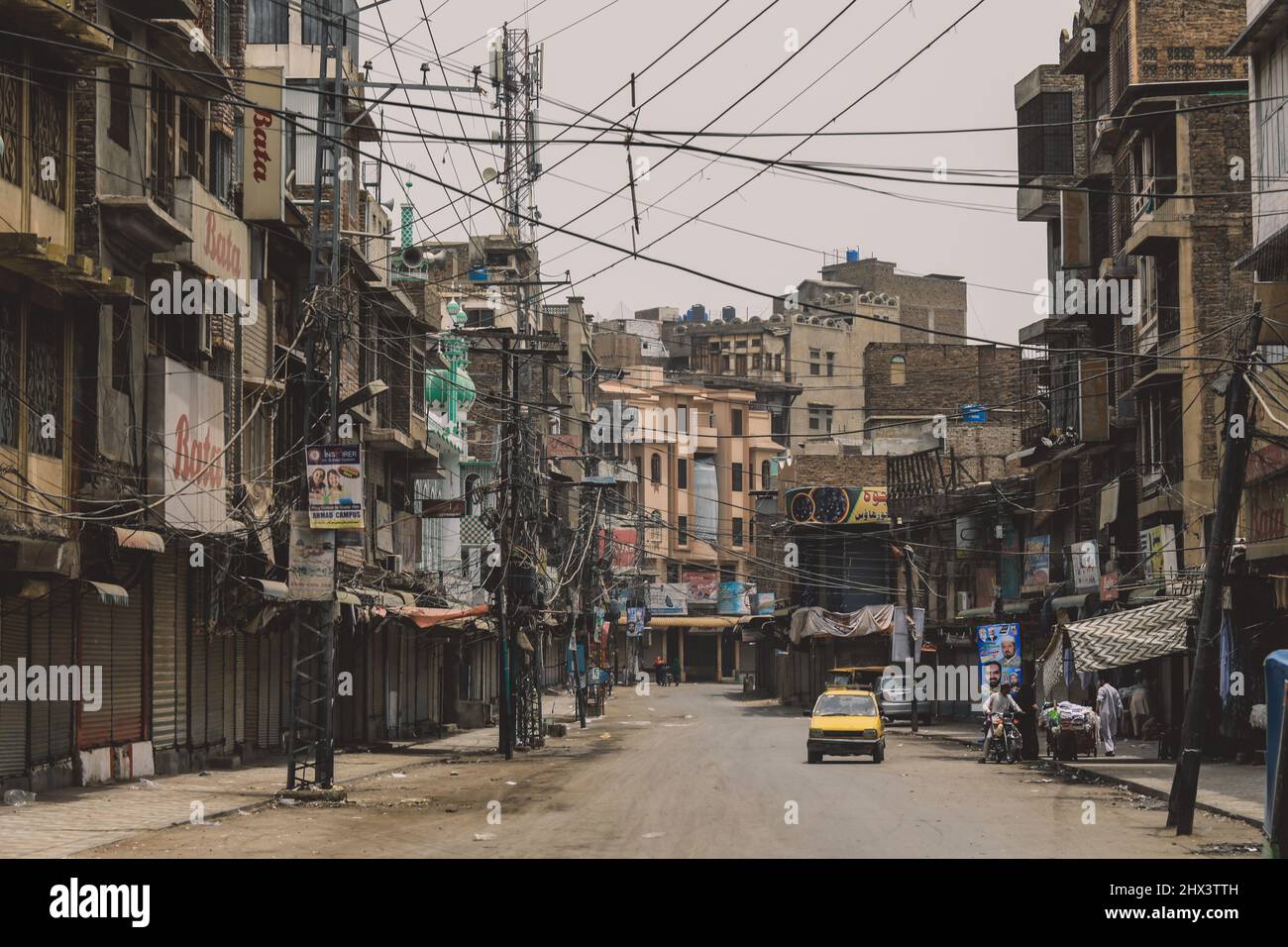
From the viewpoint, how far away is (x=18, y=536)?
22.2m

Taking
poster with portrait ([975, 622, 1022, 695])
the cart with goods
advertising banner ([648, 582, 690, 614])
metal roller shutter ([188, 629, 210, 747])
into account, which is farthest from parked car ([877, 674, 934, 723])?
advertising banner ([648, 582, 690, 614])

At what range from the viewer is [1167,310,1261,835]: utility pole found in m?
20.6

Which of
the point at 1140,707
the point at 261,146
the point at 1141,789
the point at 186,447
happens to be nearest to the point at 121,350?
the point at 186,447

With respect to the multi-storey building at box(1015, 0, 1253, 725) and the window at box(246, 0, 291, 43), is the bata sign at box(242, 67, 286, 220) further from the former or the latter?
the multi-storey building at box(1015, 0, 1253, 725)

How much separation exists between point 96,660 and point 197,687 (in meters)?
5.17

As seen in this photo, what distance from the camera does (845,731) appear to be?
38.0 metres

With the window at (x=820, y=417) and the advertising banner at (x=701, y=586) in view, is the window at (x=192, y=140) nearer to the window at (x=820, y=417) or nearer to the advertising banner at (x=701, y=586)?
the advertising banner at (x=701, y=586)

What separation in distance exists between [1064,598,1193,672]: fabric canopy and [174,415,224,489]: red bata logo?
56.3 feet

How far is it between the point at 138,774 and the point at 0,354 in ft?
29.5

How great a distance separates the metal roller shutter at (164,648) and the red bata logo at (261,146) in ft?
24.4

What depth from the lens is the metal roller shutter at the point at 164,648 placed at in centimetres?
2981

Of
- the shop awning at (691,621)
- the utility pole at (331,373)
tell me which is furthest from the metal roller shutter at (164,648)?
the shop awning at (691,621)
